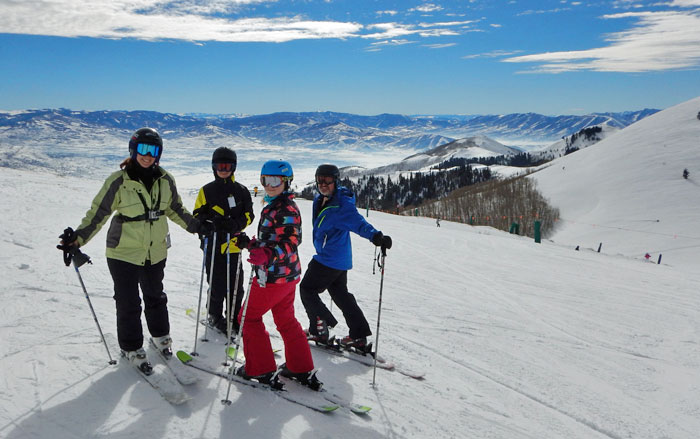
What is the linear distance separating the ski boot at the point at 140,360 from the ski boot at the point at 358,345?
209cm

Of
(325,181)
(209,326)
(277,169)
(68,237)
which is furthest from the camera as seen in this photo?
(209,326)

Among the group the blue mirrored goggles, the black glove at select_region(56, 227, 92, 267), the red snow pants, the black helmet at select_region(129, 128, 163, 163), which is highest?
the black helmet at select_region(129, 128, 163, 163)

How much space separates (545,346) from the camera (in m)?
5.96

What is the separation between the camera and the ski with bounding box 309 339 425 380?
467 cm

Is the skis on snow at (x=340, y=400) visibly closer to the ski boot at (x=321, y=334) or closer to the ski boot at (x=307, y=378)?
the ski boot at (x=307, y=378)

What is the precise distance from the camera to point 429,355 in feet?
17.3

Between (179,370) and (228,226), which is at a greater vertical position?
(228,226)

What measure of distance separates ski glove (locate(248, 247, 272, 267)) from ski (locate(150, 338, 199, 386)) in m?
1.26

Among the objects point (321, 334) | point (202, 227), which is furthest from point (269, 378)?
point (202, 227)

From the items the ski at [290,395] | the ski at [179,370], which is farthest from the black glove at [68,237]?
the ski at [290,395]

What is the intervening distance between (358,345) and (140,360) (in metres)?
2.29

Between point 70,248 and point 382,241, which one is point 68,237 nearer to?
point 70,248

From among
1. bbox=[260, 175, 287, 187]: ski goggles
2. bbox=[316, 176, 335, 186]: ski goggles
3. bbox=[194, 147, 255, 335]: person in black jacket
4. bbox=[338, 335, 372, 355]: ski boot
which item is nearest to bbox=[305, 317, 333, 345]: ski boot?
bbox=[338, 335, 372, 355]: ski boot

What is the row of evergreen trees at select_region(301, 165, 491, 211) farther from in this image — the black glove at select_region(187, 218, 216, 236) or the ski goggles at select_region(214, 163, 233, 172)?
the black glove at select_region(187, 218, 216, 236)
